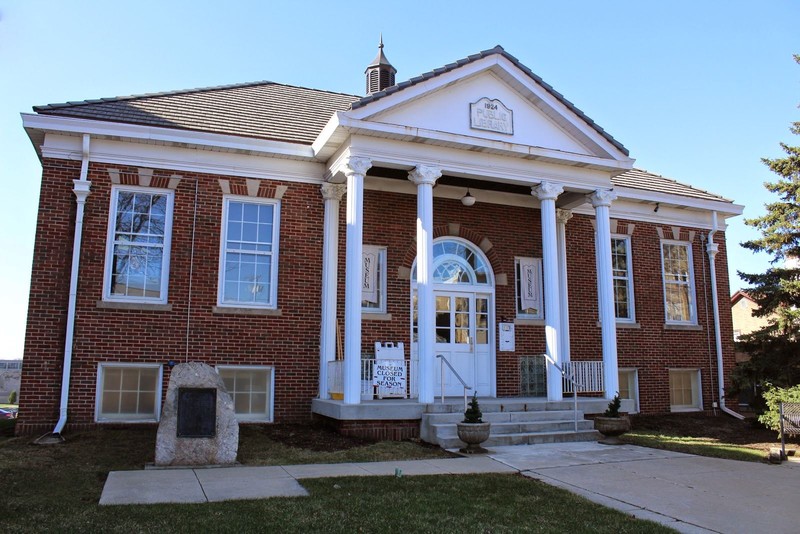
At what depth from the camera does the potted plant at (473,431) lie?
32.8 ft

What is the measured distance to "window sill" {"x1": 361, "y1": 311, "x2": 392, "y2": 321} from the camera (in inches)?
529

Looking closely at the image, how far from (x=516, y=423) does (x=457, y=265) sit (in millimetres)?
4265

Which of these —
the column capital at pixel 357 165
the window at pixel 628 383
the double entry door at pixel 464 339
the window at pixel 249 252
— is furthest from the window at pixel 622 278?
the window at pixel 249 252

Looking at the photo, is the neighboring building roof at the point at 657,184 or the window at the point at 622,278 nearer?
the window at the point at 622,278

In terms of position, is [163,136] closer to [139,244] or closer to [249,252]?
[139,244]

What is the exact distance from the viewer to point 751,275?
1460cm

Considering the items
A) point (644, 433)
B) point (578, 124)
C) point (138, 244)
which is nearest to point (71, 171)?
point (138, 244)

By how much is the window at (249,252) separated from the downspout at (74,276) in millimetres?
2538

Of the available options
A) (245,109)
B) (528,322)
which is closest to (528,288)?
(528,322)

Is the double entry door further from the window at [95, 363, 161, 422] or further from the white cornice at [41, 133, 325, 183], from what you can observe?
the window at [95, 363, 161, 422]

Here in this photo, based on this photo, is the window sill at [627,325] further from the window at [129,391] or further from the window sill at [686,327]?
the window at [129,391]

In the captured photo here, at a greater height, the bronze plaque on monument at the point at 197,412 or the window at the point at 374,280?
the window at the point at 374,280

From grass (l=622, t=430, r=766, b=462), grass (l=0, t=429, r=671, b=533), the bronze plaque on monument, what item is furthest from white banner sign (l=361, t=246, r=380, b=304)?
grass (l=0, t=429, r=671, b=533)

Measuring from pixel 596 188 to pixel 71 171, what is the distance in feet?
34.3
